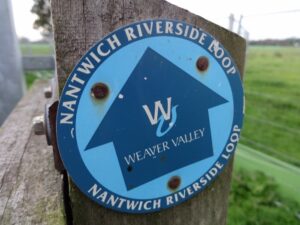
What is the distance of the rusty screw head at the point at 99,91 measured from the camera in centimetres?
55

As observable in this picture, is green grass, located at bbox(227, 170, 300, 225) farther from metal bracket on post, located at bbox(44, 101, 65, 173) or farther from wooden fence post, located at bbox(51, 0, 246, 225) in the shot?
metal bracket on post, located at bbox(44, 101, 65, 173)

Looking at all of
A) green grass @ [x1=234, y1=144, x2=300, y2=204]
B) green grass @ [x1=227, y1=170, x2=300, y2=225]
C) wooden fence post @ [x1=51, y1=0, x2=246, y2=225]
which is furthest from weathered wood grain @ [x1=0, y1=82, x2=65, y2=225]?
green grass @ [x1=234, y1=144, x2=300, y2=204]

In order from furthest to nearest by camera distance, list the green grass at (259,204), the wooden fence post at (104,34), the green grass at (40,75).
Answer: the green grass at (40,75) → the green grass at (259,204) → the wooden fence post at (104,34)

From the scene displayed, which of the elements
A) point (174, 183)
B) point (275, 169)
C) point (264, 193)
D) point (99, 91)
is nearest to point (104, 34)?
point (99, 91)

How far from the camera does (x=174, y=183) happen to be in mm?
681

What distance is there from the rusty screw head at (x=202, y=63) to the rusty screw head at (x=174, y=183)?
238mm

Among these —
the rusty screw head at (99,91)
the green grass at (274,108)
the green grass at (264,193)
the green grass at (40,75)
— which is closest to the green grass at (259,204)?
the green grass at (264,193)

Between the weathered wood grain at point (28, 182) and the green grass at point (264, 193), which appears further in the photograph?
the green grass at point (264, 193)

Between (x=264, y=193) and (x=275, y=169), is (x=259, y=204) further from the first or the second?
(x=275, y=169)

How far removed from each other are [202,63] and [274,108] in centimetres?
515

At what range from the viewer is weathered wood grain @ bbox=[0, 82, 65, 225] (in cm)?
64

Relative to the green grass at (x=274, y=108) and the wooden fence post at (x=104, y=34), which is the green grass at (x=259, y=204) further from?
the wooden fence post at (x=104, y=34)

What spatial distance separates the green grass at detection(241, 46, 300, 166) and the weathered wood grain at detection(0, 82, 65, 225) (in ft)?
9.24

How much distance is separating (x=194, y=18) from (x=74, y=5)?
23 cm
